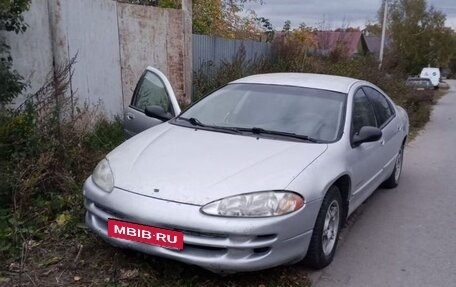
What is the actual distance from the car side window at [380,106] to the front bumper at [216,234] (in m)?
2.36

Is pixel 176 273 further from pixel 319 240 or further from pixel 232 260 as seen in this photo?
pixel 319 240

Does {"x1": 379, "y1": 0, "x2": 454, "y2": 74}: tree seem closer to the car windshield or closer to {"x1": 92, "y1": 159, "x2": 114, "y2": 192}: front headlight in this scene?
the car windshield

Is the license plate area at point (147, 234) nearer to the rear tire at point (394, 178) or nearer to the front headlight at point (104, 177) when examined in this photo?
the front headlight at point (104, 177)

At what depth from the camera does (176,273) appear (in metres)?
3.55

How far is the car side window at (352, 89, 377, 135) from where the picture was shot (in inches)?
184

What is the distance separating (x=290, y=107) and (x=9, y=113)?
2.80 metres

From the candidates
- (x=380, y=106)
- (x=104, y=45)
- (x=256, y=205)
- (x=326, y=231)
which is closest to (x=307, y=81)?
(x=380, y=106)

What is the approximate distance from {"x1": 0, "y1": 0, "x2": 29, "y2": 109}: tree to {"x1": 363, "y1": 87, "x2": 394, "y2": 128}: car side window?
3.64m

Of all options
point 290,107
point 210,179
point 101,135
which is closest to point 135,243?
point 210,179

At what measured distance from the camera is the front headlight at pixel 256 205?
129 inches

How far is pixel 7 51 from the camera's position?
5.30 m

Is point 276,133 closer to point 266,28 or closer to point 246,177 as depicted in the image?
point 246,177

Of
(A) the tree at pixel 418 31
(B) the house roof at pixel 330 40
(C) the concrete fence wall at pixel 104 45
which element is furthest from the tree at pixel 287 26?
(A) the tree at pixel 418 31

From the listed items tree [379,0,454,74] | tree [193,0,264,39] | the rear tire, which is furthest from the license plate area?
tree [379,0,454,74]
